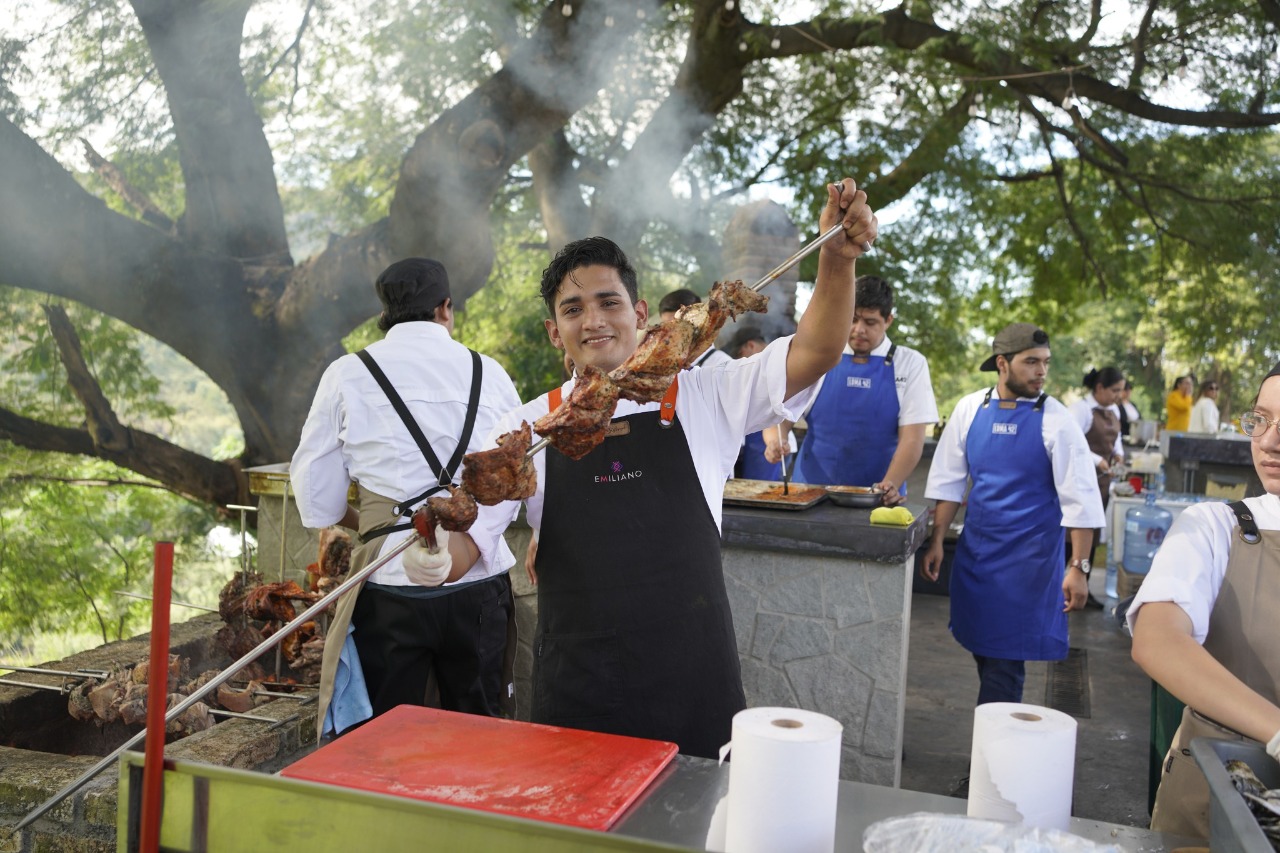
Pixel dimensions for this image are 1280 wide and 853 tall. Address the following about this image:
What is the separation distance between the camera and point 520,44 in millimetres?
8008

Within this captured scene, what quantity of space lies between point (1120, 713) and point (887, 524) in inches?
106

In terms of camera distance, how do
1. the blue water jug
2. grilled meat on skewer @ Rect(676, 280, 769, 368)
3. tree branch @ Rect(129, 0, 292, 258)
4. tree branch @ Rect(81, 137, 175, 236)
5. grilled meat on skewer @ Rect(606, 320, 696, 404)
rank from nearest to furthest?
grilled meat on skewer @ Rect(606, 320, 696, 404), grilled meat on skewer @ Rect(676, 280, 769, 368), the blue water jug, tree branch @ Rect(129, 0, 292, 258), tree branch @ Rect(81, 137, 175, 236)

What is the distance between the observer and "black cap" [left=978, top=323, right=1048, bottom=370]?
438cm

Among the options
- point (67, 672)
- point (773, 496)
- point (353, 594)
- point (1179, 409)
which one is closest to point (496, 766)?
point (353, 594)

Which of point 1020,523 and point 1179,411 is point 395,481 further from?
point 1179,411

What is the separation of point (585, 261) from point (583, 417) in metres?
0.57

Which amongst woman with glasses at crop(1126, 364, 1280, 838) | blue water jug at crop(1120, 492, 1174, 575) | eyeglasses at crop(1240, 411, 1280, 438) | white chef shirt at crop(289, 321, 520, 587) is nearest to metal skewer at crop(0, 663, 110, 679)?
white chef shirt at crop(289, 321, 520, 587)

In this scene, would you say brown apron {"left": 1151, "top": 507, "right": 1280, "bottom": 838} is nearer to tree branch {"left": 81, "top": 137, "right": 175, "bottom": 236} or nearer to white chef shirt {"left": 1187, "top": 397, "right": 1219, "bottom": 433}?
tree branch {"left": 81, "top": 137, "right": 175, "bottom": 236}

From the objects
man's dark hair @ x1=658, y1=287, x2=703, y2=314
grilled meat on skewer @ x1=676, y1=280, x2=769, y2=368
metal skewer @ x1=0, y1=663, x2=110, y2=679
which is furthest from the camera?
man's dark hair @ x1=658, y1=287, x2=703, y2=314

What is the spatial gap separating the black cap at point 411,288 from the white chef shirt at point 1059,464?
262 centimetres

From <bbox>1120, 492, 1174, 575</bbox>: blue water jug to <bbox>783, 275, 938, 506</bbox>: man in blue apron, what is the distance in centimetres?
306

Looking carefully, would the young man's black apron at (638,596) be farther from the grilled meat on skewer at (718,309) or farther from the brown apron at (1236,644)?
the brown apron at (1236,644)

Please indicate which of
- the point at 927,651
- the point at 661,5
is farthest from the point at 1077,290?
the point at 927,651

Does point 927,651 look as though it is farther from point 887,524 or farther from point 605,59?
point 605,59
